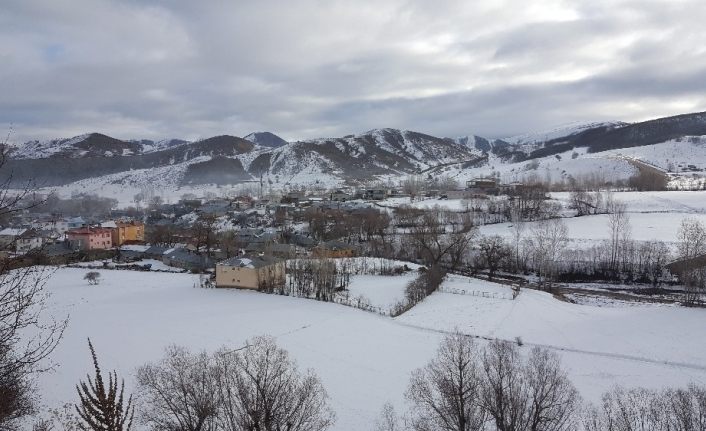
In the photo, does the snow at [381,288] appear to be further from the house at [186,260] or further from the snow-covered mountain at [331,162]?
the snow-covered mountain at [331,162]

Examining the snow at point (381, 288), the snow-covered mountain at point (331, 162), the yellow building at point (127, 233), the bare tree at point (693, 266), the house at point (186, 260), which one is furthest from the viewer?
the snow-covered mountain at point (331, 162)

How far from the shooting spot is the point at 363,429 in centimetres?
1295

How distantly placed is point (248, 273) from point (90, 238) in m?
28.1

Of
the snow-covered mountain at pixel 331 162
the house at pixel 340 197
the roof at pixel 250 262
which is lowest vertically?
the roof at pixel 250 262

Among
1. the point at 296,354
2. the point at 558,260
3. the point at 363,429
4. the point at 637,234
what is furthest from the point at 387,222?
the point at 363,429

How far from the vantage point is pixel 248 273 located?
3128 cm

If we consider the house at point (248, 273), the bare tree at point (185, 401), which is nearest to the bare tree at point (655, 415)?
the bare tree at point (185, 401)

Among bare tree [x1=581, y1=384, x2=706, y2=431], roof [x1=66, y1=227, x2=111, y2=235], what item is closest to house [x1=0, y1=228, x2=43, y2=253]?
bare tree [x1=581, y1=384, x2=706, y2=431]

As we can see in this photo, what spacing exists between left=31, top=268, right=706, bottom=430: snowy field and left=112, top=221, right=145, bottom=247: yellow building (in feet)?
81.7

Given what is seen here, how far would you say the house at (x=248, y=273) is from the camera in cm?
3116

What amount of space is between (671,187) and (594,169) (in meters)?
29.0

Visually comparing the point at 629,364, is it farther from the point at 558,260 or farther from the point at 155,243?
the point at 155,243

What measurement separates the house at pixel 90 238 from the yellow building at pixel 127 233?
3.19ft

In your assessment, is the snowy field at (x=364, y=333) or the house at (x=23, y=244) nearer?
the house at (x=23, y=244)
